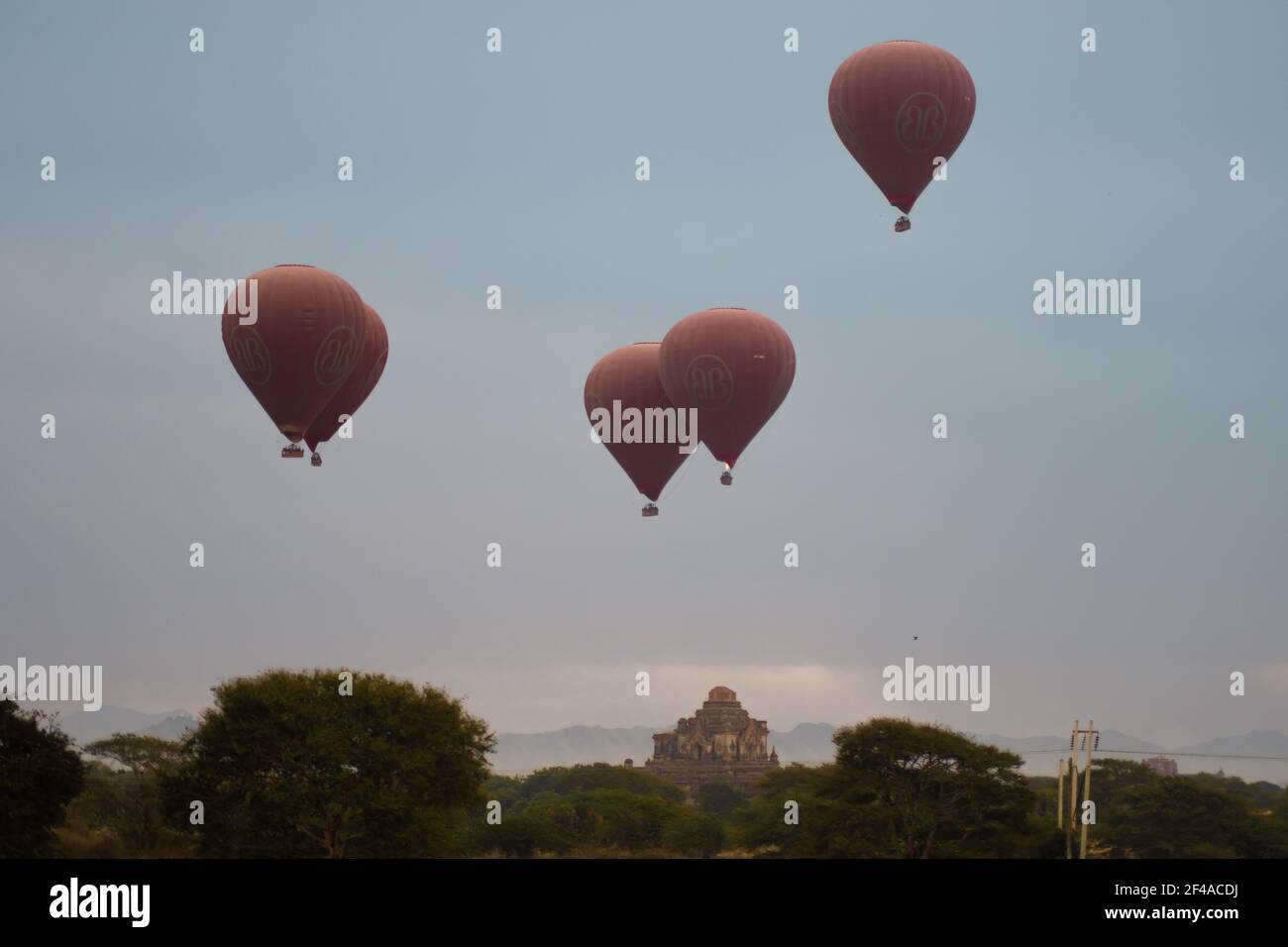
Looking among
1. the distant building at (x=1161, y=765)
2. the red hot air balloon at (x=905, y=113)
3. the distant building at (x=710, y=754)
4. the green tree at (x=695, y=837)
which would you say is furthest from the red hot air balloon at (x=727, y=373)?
the distant building at (x=710, y=754)

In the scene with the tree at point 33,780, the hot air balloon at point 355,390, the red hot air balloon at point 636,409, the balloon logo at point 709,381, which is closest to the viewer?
the hot air balloon at point 355,390

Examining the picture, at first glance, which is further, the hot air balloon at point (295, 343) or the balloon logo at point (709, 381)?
the balloon logo at point (709, 381)

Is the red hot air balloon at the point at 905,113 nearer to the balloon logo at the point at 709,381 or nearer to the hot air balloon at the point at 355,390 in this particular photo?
the balloon logo at the point at 709,381

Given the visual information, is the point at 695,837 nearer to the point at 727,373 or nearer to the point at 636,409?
the point at 636,409

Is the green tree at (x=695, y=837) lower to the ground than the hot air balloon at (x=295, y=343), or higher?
lower

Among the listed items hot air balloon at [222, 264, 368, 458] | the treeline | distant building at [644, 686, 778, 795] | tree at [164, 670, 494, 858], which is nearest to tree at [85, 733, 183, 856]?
the treeline

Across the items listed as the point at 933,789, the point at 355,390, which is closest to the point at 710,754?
the point at 933,789

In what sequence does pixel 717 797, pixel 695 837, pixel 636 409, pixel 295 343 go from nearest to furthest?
1. pixel 295 343
2. pixel 636 409
3. pixel 695 837
4. pixel 717 797

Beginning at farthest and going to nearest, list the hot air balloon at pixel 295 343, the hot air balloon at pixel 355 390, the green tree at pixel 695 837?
the green tree at pixel 695 837 < the hot air balloon at pixel 355 390 < the hot air balloon at pixel 295 343
